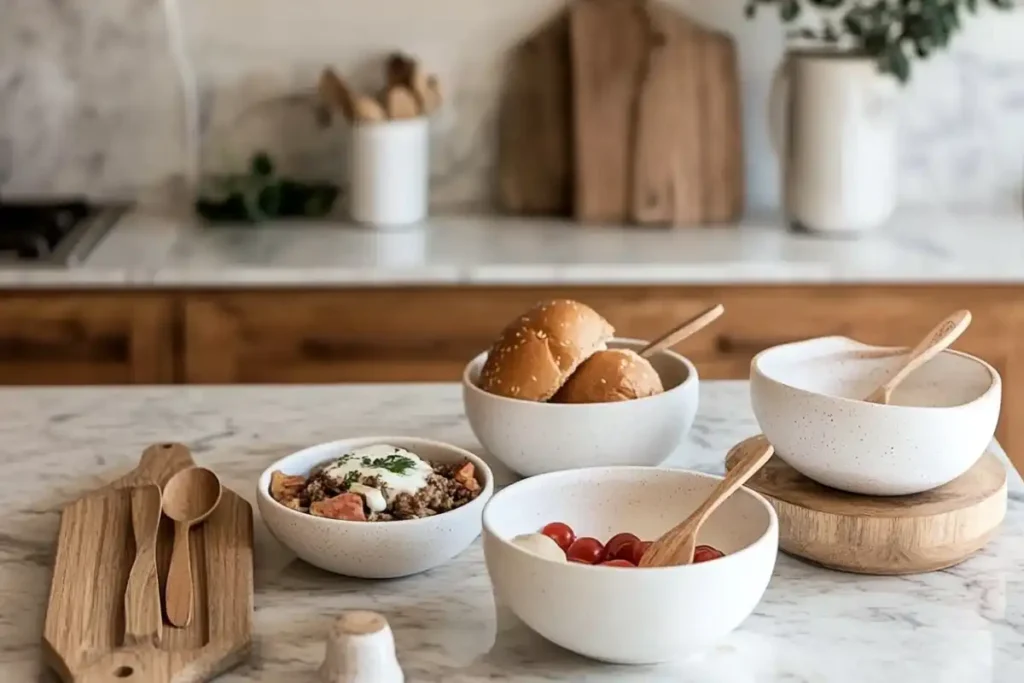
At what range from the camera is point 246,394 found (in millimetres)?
1646

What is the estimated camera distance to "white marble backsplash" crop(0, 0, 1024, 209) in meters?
2.88

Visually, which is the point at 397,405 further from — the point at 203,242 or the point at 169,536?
the point at 203,242

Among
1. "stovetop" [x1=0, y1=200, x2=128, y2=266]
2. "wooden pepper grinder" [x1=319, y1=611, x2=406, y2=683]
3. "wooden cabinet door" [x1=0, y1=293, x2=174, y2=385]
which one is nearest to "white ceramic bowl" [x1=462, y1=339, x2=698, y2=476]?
"wooden pepper grinder" [x1=319, y1=611, x2=406, y2=683]

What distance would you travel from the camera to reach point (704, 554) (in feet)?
3.40

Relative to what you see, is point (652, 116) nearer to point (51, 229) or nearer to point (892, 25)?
point (892, 25)

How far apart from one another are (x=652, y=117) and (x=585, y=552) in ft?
6.03

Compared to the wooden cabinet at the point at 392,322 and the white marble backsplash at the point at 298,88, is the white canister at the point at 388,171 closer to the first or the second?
the white marble backsplash at the point at 298,88

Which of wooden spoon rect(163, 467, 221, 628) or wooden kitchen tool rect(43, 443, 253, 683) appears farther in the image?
wooden spoon rect(163, 467, 221, 628)

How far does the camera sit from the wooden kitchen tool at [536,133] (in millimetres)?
2885

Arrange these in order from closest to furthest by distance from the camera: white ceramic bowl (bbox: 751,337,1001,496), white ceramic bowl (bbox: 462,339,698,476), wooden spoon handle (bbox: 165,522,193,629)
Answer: wooden spoon handle (bbox: 165,522,193,629) < white ceramic bowl (bbox: 751,337,1001,496) < white ceramic bowl (bbox: 462,339,698,476)

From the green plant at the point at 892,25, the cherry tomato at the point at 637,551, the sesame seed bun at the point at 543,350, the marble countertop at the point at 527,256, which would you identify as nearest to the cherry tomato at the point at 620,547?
the cherry tomato at the point at 637,551

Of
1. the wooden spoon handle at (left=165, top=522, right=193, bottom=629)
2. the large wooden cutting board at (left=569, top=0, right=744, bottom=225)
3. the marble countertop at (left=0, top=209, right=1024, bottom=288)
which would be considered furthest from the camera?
the large wooden cutting board at (left=569, top=0, right=744, bottom=225)

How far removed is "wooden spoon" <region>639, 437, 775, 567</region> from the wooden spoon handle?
0.34 metres

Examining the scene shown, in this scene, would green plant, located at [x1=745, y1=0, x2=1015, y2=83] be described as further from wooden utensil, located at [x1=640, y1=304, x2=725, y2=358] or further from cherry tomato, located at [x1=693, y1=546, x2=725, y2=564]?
cherry tomato, located at [x1=693, y1=546, x2=725, y2=564]
